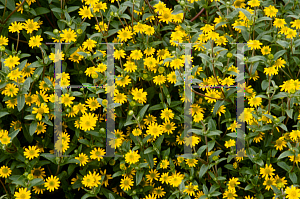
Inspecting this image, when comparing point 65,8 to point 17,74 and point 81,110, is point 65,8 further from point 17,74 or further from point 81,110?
point 81,110

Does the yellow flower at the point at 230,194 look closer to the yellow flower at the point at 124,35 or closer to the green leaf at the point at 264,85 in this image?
the green leaf at the point at 264,85

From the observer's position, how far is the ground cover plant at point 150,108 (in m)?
1.84

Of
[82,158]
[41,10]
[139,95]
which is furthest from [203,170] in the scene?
[41,10]

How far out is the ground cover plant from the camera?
184cm

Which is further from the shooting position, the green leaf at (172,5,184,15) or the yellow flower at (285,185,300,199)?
the green leaf at (172,5,184,15)

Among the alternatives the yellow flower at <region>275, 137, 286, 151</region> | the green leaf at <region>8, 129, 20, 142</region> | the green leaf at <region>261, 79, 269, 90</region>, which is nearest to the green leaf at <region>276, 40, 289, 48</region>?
the green leaf at <region>261, 79, 269, 90</region>

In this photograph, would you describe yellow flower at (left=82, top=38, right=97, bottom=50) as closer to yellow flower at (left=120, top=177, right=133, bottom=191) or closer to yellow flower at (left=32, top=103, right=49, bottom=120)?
yellow flower at (left=32, top=103, right=49, bottom=120)

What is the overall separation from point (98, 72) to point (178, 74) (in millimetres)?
494

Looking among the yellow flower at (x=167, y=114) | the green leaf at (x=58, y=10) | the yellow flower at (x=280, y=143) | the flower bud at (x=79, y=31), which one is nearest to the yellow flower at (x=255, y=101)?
the yellow flower at (x=280, y=143)

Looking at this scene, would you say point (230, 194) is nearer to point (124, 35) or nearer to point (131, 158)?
point (131, 158)

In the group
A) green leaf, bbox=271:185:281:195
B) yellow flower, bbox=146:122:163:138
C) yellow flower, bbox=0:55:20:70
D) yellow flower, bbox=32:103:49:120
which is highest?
yellow flower, bbox=0:55:20:70

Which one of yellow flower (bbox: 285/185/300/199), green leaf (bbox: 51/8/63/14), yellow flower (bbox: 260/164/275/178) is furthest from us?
green leaf (bbox: 51/8/63/14)

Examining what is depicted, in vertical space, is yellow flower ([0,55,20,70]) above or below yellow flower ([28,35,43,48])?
below

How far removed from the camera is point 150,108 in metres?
1.95
